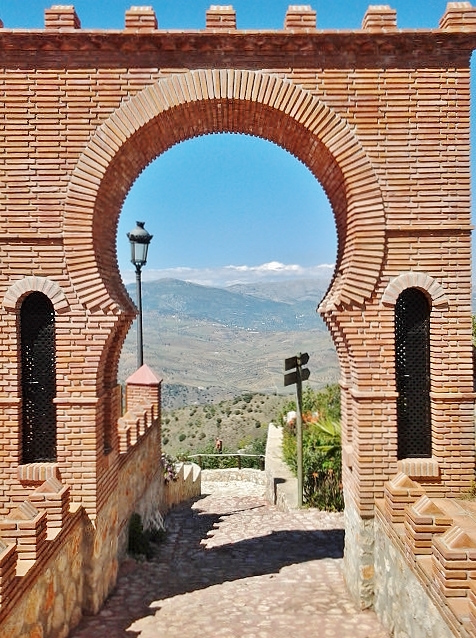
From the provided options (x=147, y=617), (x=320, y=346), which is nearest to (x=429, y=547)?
(x=147, y=617)

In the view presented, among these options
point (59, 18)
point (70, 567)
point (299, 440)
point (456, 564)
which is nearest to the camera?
point (456, 564)

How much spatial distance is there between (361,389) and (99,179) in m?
3.66

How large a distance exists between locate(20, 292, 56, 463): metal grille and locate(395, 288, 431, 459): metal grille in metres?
3.93

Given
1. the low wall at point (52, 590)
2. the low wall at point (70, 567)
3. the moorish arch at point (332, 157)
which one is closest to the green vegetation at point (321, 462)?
the low wall at point (70, 567)

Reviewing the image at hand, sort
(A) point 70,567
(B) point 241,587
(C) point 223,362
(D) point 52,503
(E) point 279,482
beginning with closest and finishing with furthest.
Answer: (D) point 52,503, (A) point 70,567, (B) point 241,587, (E) point 279,482, (C) point 223,362

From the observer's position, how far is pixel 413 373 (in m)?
5.98

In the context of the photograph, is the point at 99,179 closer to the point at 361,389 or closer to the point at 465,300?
the point at 361,389

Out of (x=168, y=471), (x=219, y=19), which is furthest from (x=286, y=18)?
(x=168, y=471)

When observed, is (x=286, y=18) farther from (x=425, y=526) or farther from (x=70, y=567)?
(x=70, y=567)

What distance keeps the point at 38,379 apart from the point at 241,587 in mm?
3459

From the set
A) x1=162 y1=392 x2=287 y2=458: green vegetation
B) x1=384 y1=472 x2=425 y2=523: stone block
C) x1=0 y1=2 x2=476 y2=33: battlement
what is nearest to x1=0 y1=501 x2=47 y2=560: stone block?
x1=384 y1=472 x2=425 y2=523: stone block

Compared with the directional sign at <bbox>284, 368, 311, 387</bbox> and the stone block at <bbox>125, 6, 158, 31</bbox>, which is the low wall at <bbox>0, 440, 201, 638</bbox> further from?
the stone block at <bbox>125, 6, 158, 31</bbox>

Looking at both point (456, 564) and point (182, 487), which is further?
point (182, 487)

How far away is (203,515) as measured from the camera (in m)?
10.7
